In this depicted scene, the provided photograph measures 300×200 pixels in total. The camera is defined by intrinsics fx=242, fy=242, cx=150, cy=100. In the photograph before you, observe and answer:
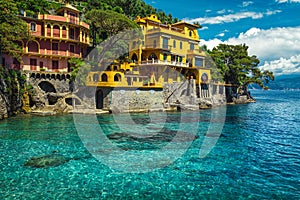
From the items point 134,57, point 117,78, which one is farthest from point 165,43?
point 117,78

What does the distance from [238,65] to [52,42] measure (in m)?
41.7

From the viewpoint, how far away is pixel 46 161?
14.7 m

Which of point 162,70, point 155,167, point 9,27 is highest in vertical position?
point 9,27

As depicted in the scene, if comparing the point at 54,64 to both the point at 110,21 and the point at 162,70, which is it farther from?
the point at 162,70

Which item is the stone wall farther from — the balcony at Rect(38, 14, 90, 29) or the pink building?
the balcony at Rect(38, 14, 90, 29)

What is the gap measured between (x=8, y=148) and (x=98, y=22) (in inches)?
1021

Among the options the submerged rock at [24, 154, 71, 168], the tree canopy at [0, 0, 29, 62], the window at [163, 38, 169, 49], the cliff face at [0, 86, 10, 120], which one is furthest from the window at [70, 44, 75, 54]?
the submerged rock at [24, 154, 71, 168]

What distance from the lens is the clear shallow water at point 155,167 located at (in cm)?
1121

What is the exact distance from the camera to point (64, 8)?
1431 inches

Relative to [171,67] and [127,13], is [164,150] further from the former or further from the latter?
[127,13]

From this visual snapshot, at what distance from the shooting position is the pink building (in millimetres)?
34625

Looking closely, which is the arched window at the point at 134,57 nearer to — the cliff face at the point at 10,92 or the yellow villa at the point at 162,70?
the yellow villa at the point at 162,70

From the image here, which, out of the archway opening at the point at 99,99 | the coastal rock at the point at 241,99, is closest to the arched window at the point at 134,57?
the archway opening at the point at 99,99

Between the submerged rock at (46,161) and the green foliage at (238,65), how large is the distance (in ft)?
153
